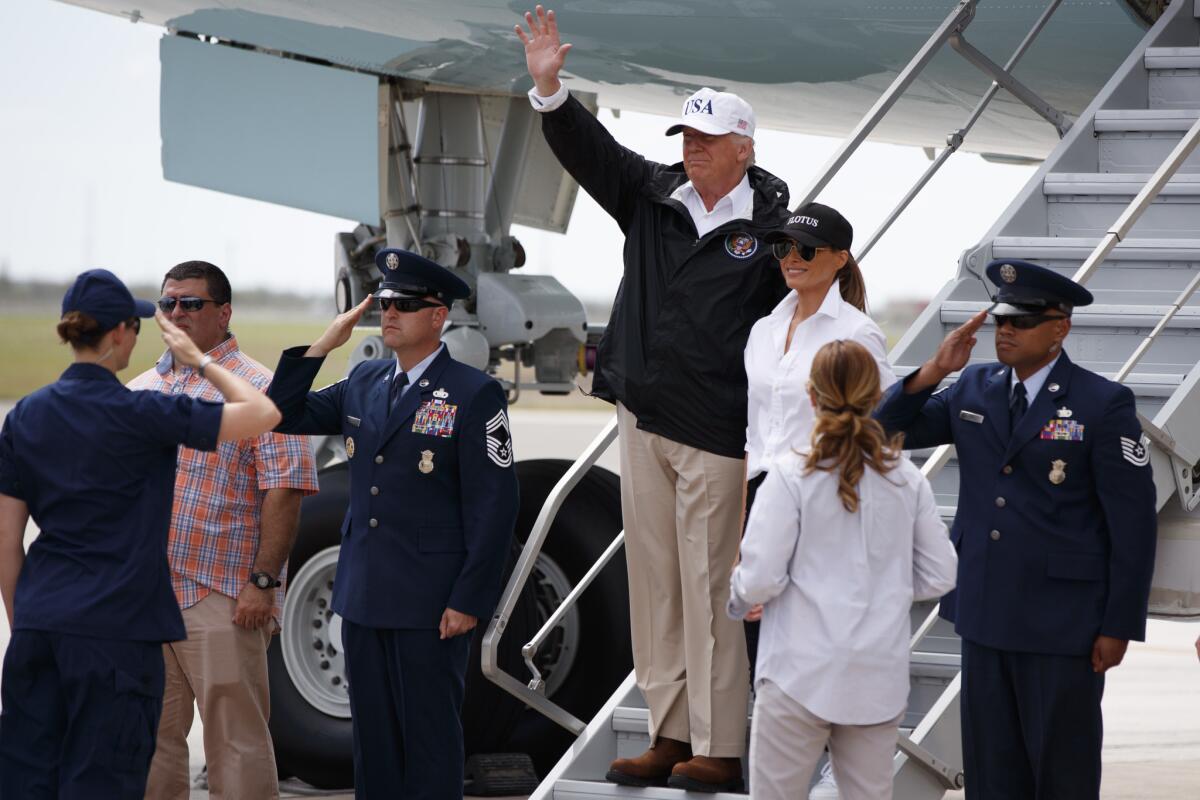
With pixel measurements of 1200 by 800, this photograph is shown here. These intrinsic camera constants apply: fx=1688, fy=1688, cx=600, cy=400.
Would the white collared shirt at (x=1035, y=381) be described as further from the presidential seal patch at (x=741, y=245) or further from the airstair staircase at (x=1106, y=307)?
the presidential seal patch at (x=741, y=245)

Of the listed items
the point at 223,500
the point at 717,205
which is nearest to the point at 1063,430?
the point at 717,205

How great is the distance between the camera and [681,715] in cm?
449

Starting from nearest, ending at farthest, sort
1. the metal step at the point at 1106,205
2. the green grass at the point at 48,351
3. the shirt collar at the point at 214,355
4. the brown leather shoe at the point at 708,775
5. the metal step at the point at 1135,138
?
1. the brown leather shoe at the point at 708,775
2. the shirt collar at the point at 214,355
3. the metal step at the point at 1106,205
4. the metal step at the point at 1135,138
5. the green grass at the point at 48,351

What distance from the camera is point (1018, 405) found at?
13.4 feet

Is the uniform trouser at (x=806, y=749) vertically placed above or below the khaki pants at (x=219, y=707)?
above

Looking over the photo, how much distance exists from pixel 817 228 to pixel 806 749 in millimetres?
1240

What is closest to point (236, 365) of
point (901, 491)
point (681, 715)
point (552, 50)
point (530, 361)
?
point (552, 50)

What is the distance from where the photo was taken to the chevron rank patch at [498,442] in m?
4.50

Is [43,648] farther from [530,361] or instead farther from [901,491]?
[530,361]

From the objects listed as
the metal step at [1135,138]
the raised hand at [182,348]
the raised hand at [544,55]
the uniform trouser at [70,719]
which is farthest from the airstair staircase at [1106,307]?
the raised hand at [182,348]

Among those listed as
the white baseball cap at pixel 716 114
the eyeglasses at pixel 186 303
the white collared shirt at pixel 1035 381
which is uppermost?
the white baseball cap at pixel 716 114

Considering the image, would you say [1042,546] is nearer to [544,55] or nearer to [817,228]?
[817,228]

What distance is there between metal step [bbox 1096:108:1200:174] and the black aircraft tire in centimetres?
327

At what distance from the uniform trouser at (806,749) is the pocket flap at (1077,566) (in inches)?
26.2
